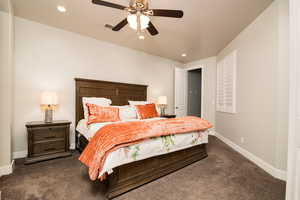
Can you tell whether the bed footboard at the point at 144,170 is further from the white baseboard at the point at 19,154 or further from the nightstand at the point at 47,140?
the white baseboard at the point at 19,154

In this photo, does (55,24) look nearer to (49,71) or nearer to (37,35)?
(37,35)

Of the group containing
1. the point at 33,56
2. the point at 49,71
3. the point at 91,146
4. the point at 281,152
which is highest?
the point at 33,56

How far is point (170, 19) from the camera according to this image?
2.43 metres

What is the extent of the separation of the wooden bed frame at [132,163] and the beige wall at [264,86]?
99cm

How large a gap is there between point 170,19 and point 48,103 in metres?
2.76

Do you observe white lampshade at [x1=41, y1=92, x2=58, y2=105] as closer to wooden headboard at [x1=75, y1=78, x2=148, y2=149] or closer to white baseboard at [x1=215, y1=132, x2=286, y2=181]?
wooden headboard at [x1=75, y1=78, x2=148, y2=149]

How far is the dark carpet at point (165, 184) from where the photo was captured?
59.8 inches

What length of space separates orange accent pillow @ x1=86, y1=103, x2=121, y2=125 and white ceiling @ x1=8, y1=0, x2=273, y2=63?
5.54 ft

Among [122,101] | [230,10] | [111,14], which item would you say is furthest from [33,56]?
[230,10]

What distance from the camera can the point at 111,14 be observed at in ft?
7.68

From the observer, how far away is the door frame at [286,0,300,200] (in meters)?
0.84

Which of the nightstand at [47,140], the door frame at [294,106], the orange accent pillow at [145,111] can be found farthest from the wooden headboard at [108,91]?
the door frame at [294,106]

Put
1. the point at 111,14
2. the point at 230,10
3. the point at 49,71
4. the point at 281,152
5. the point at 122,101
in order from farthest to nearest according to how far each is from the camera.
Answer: the point at 122,101
the point at 49,71
the point at 111,14
the point at 230,10
the point at 281,152

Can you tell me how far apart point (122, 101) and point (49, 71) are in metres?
1.76
